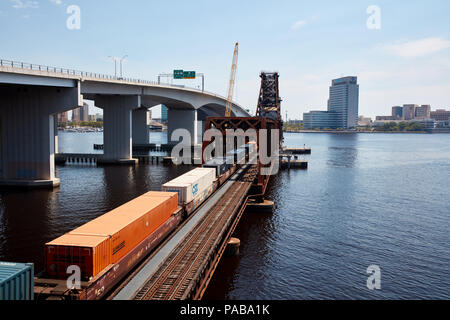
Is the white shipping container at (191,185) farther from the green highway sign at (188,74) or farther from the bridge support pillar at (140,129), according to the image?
the bridge support pillar at (140,129)

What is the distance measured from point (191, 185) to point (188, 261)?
14.7 m

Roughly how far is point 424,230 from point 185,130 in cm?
10650

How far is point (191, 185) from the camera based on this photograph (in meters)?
40.4

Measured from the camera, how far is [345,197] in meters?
65.0

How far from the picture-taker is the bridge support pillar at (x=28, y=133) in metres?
63.7

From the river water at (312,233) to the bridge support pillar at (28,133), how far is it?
4.69 metres

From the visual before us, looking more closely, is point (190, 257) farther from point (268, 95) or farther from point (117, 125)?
point (268, 95)

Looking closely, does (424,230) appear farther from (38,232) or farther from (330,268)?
(38,232)

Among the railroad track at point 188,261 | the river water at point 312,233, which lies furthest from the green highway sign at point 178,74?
the railroad track at point 188,261

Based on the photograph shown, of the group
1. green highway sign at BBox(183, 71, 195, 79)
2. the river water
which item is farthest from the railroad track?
green highway sign at BBox(183, 71, 195, 79)

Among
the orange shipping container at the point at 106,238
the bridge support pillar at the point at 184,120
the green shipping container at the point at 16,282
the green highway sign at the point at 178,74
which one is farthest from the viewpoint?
the bridge support pillar at the point at 184,120

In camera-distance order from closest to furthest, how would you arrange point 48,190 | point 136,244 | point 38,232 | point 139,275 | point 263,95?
point 139,275 → point 136,244 → point 38,232 → point 48,190 → point 263,95
